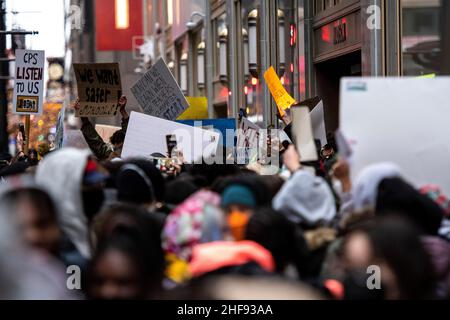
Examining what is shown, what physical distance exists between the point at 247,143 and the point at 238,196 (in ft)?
30.2

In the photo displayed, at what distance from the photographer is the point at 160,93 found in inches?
631

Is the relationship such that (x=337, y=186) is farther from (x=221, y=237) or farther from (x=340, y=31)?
(x=340, y=31)

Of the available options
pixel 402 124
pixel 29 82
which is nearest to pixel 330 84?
pixel 29 82

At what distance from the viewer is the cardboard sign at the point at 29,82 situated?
18859 millimetres

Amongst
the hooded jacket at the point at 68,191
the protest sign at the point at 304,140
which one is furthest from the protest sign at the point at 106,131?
the hooded jacket at the point at 68,191

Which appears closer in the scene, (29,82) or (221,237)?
(221,237)

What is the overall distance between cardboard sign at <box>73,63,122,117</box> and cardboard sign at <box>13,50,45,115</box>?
397 cm

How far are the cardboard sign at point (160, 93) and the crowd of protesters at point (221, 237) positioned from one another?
8.12m

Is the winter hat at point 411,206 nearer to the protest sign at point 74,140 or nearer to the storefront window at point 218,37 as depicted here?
the protest sign at point 74,140

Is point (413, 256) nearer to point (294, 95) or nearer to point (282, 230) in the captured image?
point (282, 230)

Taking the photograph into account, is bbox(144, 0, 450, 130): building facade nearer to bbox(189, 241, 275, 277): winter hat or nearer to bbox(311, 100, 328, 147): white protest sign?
bbox(311, 100, 328, 147): white protest sign
